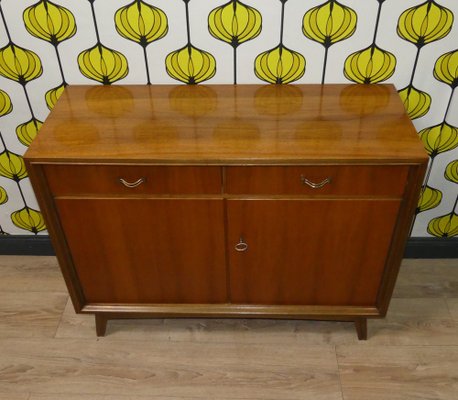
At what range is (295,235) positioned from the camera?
1623 mm

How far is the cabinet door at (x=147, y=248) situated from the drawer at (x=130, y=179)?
0.04 metres

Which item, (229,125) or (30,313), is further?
(30,313)

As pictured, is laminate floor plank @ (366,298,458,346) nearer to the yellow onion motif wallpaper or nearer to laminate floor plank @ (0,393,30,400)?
the yellow onion motif wallpaper

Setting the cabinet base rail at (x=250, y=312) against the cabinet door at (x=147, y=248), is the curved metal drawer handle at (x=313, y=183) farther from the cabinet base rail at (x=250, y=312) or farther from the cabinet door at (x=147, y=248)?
the cabinet base rail at (x=250, y=312)

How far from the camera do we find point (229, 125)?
1.54m

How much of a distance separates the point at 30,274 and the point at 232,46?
1345mm

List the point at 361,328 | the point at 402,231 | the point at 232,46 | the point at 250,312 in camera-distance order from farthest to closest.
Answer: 1. the point at 361,328
2. the point at 250,312
3. the point at 232,46
4. the point at 402,231

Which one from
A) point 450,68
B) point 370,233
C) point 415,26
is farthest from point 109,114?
point 450,68

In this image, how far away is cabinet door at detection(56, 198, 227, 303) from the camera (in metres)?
1.57

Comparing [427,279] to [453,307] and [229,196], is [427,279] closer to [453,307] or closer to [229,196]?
[453,307]

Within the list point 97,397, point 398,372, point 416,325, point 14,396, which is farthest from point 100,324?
point 416,325

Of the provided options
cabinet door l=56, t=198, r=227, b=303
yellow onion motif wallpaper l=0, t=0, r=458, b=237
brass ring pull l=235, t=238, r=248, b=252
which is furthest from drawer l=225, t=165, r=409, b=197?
yellow onion motif wallpaper l=0, t=0, r=458, b=237

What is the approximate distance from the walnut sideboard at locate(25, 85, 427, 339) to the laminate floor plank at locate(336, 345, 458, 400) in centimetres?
19

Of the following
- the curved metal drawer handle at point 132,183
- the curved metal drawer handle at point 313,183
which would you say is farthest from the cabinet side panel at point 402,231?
the curved metal drawer handle at point 132,183
